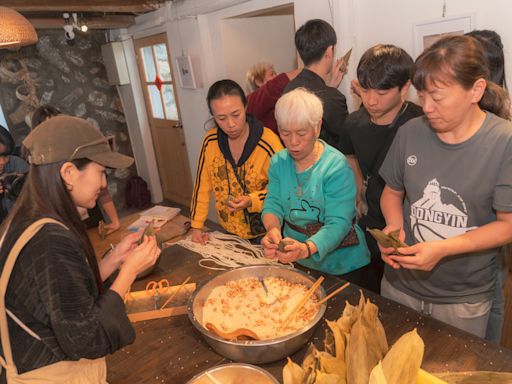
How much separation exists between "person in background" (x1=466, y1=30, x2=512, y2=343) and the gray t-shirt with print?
91mm

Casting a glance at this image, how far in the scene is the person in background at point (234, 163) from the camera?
2008 millimetres

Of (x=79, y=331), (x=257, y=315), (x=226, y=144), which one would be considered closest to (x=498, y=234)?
(x=257, y=315)

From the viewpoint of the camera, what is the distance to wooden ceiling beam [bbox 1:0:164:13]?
3525mm

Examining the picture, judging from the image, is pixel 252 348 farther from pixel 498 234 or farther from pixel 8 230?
pixel 498 234

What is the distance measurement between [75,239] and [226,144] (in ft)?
4.06

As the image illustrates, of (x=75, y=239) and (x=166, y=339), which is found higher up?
(x=75, y=239)

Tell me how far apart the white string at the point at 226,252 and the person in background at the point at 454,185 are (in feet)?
1.93

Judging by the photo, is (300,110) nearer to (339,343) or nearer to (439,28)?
(339,343)

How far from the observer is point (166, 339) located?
128 centimetres

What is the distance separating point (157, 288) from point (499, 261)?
1.29 metres

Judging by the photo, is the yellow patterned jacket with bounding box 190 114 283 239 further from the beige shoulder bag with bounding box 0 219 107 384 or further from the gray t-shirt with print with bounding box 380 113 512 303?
the beige shoulder bag with bounding box 0 219 107 384

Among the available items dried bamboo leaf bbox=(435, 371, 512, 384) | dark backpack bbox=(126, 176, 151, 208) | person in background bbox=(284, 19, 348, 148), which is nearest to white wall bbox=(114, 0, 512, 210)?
person in background bbox=(284, 19, 348, 148)

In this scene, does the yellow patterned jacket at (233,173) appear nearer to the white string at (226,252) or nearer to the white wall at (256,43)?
the white string at (226,252)

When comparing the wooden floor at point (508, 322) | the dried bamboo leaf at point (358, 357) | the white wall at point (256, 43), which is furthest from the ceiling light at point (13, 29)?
the wooden floor at point (508, 322)
